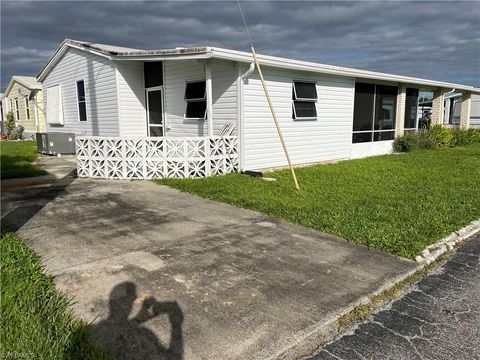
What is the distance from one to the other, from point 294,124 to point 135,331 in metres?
9.63

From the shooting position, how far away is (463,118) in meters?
24.1

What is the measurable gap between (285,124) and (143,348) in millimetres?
9395

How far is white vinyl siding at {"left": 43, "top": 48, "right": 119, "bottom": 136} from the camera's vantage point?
1244 centimetres

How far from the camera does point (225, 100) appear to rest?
10.4 m

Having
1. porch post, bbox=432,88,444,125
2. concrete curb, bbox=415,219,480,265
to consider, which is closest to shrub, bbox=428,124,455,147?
porch post, bbox=432,88,444,125

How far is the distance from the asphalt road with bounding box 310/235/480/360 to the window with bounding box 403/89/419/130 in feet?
49.6

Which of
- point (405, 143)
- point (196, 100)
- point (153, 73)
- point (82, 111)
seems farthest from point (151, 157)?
point (405, 143)

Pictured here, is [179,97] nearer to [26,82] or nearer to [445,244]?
[445,244]

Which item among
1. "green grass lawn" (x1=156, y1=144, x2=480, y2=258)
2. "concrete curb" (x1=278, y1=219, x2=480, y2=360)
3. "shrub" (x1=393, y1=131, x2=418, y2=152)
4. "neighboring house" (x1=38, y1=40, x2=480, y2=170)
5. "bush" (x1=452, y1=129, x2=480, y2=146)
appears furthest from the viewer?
"bush" (x1=452, y1=129, x2=480, y2=146)

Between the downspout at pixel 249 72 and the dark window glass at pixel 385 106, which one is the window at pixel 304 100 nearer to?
the downspout at pixel 249 72

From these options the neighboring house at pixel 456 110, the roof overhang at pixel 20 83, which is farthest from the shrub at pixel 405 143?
the neighboring house at pixel 456 110

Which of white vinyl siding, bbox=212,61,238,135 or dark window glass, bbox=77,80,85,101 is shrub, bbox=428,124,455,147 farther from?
dark window glass, bbox=77,80,85,101

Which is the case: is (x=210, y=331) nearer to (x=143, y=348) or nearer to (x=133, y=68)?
(x=143, y=348)

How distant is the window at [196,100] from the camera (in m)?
10.8
